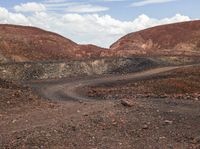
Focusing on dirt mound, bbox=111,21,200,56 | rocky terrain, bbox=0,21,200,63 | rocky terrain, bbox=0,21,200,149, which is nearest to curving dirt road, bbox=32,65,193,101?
rocky terrain, bbox=0,21,200,149

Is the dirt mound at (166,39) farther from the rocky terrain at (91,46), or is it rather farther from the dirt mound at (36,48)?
the dirt mound at (36,48)

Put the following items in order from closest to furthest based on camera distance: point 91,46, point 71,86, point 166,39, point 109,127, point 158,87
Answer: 1. point 109,127
2. point 158,87
3. point 71,86
4. point 91,46
5. point 166,39

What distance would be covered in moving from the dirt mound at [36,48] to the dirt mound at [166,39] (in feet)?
49.9

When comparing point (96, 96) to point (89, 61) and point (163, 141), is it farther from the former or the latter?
point (89, 61)

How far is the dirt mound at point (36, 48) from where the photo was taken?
6788 centimetres

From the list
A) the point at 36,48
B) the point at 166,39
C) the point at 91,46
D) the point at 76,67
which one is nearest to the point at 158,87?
the point at 76,67

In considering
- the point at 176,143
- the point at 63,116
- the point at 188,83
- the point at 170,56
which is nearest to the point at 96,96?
the point at 188,83

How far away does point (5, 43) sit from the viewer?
7044 centimetres

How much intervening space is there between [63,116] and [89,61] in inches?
1566

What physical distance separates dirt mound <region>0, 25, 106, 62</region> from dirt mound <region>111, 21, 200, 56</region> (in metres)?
15.2

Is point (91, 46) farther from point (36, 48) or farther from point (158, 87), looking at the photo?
point (158, 87)

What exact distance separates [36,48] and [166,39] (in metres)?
29.9

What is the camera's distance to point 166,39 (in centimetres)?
9244

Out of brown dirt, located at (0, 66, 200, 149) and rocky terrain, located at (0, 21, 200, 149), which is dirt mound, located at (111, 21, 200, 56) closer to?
rocky terrain, located at (0, 21, 200, 149)
